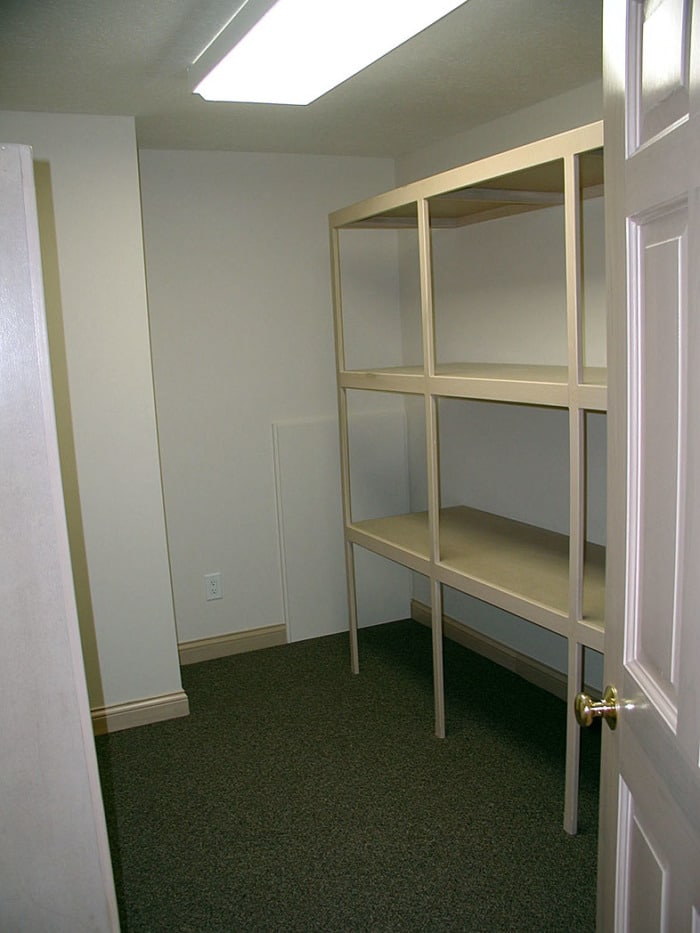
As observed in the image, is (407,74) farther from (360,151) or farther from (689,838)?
(689,838)

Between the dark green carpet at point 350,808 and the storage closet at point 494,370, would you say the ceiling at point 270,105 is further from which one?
the dark green carpet at point 350,808

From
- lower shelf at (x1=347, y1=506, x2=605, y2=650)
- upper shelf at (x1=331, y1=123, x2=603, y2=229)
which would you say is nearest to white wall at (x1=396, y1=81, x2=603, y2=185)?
upper shelf at (x1=331, y1=123, x2=603, y2=229)

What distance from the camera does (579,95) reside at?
106 inches

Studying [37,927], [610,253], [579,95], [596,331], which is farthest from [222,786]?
[579,95]

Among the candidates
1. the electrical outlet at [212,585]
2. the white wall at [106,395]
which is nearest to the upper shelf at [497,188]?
the white wall at [106,395]

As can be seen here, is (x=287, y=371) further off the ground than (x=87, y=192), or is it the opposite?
(x=87, y=192)

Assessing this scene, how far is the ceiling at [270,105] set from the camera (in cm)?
191

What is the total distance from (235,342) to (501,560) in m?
1.59

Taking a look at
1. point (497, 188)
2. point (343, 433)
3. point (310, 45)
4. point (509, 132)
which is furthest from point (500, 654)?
point (310, 45)

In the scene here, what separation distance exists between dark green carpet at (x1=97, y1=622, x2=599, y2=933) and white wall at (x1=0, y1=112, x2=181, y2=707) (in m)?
0.37

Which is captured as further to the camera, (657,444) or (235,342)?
(235,342)

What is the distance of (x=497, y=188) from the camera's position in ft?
8.95

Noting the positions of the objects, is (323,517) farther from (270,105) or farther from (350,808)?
(270,105)

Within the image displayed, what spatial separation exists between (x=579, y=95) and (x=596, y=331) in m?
0.78
